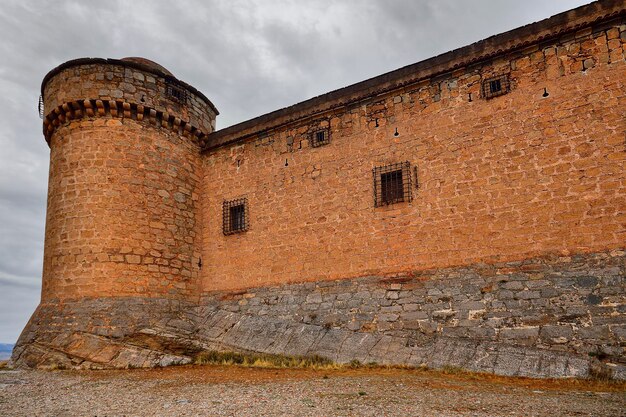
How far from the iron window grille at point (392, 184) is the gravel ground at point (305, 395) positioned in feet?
11.5

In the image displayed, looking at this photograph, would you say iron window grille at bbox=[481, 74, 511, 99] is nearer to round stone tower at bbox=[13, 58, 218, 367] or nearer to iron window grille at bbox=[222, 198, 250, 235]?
iron window grille at bbox=[222, 198, 250, 235]

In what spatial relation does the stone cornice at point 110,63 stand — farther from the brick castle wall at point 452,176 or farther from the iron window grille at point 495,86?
the iron window grille at point 495,86

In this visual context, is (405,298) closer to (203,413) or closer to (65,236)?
(203,413)

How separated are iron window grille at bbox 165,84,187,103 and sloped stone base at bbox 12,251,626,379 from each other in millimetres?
5245

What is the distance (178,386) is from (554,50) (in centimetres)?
887

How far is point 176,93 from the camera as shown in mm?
13352

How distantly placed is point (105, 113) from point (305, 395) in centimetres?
882

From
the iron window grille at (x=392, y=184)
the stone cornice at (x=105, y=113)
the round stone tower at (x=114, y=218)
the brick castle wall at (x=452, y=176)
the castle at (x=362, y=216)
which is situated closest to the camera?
the castle at (x=362, y=216)

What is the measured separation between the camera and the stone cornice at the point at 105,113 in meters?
12.2

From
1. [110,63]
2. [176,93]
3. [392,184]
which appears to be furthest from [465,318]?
[110,63]

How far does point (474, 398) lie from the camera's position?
6.30 m

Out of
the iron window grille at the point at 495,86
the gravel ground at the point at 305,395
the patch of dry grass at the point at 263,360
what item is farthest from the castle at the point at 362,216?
the gravel ground at the point at 305,395

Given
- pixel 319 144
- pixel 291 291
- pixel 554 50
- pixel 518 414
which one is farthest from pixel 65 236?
pixel 554 50

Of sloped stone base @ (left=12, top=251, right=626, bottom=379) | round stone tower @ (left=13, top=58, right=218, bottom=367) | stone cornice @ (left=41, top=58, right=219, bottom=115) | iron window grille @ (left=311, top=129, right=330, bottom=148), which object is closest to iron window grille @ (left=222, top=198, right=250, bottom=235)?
round stone tower @ (left=13, top=58, right=218, bottom=367)
